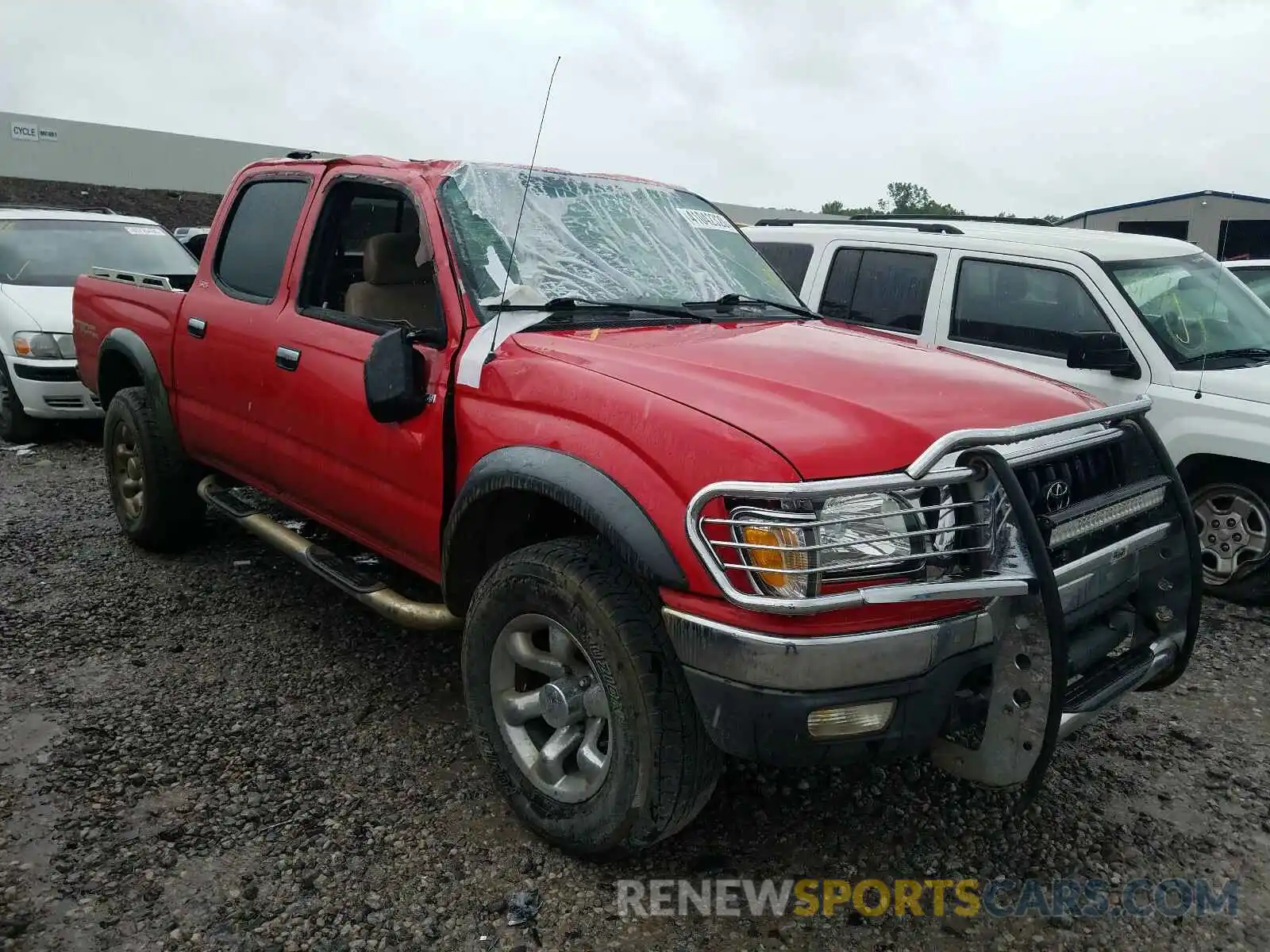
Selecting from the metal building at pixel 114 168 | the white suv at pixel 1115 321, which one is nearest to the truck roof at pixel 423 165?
the white suv at pixel 1115 321

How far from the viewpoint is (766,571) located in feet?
7.08

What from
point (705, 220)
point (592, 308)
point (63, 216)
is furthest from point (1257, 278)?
point (63, 216)

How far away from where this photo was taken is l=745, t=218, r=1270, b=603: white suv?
4.86 m

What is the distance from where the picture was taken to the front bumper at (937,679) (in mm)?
2174

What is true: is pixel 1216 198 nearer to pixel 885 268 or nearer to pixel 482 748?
pixel 885 268

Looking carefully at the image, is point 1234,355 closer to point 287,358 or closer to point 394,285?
point 394,285

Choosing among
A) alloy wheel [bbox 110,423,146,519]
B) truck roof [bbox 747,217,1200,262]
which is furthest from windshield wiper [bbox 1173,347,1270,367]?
alloy wheel [bbox 110,423,146,519]

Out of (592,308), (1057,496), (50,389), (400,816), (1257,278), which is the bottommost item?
(400,816)

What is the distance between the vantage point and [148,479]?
479 cm

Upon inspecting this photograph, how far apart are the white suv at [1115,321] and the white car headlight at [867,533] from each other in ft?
7.98

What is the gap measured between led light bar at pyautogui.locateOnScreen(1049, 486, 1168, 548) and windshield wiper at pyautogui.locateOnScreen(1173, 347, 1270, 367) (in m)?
2.58

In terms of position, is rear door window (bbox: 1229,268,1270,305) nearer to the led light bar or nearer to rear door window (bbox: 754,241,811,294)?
rear door window (bbox: 754,241,811,294)

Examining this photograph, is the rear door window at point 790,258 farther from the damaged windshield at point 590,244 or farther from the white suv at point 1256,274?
the white suv at point 1256,274

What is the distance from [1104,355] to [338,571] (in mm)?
3725
